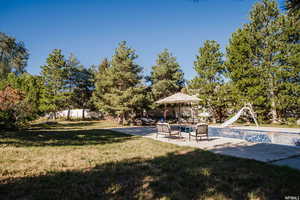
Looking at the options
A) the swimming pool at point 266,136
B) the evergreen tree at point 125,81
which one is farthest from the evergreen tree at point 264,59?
the evergreen tree at point 125,81

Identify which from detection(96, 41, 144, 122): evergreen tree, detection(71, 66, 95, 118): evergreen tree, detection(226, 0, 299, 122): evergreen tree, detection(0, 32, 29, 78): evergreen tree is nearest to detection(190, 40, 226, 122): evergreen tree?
detection(226, 0, 299, 122): evergreen tree

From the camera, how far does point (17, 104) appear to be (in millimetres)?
12148

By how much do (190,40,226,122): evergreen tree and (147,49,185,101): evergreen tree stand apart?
8648 mm

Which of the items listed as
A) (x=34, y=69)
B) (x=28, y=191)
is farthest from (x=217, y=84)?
(x=34, y=69)

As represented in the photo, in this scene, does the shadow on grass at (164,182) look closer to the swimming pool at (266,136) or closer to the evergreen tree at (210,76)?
the swimming pool at (266,136)

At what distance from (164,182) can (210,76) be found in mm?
18622

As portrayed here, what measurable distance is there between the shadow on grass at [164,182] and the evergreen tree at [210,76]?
1614 centimetres

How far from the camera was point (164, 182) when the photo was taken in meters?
3.68

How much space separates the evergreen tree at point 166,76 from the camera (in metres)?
29.3

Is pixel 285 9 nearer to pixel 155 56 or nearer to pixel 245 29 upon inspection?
pixel 245 29

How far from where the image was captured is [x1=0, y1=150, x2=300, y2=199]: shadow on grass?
3.13m

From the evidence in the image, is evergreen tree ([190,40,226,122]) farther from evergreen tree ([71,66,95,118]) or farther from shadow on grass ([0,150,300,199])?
evergreen tree ([71,66,95,118])

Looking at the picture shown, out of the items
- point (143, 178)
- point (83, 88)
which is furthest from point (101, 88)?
point (143, 178)

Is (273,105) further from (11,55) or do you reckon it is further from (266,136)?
(11,55)
